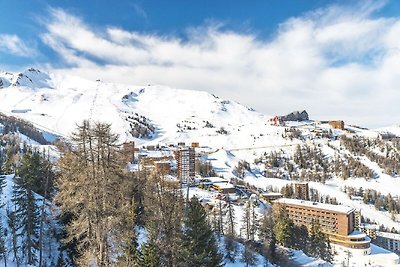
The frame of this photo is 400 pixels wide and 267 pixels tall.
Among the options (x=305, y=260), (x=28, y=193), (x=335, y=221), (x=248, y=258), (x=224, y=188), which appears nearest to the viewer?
(x=28, y=193)

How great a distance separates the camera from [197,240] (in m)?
27.4

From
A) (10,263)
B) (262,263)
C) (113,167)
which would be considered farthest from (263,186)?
(113,167)

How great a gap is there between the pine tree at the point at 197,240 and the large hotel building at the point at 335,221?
8299cm

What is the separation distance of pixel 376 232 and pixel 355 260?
124ft

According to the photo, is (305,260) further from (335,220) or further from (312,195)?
(312,195)

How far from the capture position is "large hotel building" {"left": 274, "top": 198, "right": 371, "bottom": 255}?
104 m

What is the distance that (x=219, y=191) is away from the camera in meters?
123

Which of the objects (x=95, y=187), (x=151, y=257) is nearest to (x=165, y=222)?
(x=151, y=257)

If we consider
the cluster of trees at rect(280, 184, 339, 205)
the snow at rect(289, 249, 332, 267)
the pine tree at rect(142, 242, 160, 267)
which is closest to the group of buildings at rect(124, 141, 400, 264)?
the cluster of trees at rect(280, 184, 339, 205)

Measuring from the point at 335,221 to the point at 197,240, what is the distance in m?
92.7

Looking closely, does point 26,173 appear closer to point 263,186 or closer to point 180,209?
point 180,209

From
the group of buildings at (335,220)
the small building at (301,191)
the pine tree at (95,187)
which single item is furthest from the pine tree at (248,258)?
the small building at (301,191)

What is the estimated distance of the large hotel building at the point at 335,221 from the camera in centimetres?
10350

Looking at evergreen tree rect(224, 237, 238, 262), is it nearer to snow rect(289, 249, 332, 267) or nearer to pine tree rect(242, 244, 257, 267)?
pine tree rect(242, 244, 257, 267)
